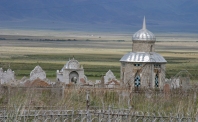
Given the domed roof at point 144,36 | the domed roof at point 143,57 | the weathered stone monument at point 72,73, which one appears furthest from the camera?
the weathered stone monument at point 72,73

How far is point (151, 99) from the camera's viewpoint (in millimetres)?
29156

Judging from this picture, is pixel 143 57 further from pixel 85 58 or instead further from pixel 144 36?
pixel 85 58

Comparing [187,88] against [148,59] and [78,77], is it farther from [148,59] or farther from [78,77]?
[78,77]

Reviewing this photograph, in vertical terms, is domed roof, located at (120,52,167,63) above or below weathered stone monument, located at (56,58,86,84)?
above

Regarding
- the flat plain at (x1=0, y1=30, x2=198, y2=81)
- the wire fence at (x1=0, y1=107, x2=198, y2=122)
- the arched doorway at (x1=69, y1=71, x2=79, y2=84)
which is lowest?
the wire fence at (x1=0, y1=107, x2=198, y2=122)

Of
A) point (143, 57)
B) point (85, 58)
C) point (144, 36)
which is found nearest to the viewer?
point (143, 57)

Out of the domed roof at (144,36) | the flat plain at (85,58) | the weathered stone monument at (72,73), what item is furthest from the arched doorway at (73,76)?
the domed roof at (144,36)

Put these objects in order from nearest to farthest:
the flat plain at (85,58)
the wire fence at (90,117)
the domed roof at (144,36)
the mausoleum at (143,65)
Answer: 1. the wire fence at (90,117)
2. the mausoleum at (143,65)
3. the domed roof at (144,36)
4. the flat plain at (85,58)

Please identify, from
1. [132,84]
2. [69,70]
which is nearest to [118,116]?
[132,84]

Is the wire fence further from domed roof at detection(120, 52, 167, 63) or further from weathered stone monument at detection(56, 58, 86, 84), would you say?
weathered stone monument at detection(56, 58, 86, 84)

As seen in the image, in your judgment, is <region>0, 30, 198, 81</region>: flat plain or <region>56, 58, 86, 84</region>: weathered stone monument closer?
<region>56, 58, 86, 84</region>: weathered stone monument

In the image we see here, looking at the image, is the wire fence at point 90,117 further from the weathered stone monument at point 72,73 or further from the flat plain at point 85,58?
the weathered stone monument at point 72,73

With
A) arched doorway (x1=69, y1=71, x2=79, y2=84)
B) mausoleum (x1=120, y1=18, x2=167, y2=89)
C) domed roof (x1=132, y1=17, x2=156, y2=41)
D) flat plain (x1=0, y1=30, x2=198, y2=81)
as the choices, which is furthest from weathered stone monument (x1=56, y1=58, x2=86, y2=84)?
domed roof (x1=132, y1=17, x2=156, y2=41)

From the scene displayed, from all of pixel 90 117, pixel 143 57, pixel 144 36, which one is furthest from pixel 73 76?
pixel 90 117
